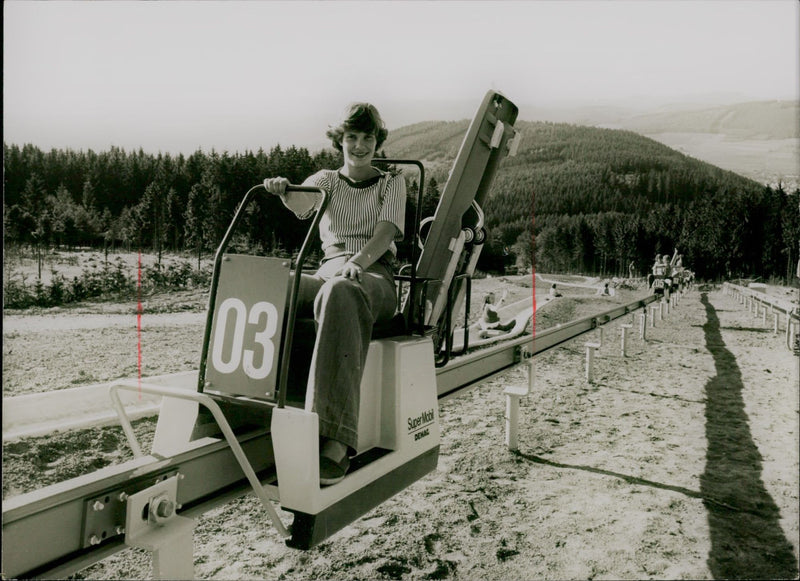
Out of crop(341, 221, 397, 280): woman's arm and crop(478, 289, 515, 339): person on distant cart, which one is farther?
crop(478, 289, 515, 339): person on distant cart

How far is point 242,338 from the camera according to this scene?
2.30 metres

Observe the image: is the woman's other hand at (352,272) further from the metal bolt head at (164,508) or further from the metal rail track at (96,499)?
the metal bolt head at (164,508)

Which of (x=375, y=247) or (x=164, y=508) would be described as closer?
(x=164, y=508)

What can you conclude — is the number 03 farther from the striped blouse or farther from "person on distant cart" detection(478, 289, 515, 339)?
"person on distant cart" detection(478, 289, 515, 339)

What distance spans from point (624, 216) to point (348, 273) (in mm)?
83154

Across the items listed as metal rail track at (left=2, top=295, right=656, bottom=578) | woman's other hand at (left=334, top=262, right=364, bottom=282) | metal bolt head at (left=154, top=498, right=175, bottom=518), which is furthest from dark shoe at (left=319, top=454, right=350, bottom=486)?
woman's other hand at (left=334, top=262, right=364, bottom=282)

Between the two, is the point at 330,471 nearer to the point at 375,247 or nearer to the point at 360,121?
the point at 375,247

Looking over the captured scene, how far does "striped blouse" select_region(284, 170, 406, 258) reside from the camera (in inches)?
113

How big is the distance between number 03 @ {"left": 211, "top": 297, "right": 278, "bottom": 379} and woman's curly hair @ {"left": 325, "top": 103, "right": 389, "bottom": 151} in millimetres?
1059

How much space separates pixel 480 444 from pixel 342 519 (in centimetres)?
263

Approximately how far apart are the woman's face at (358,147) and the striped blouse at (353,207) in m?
0.09

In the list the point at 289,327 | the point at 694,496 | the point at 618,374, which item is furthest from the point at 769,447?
the point at 289,327

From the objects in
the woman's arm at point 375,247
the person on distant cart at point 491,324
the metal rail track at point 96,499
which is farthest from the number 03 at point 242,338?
the person on distant cart at point 491,324

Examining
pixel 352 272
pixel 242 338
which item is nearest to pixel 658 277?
pixel 352 272
